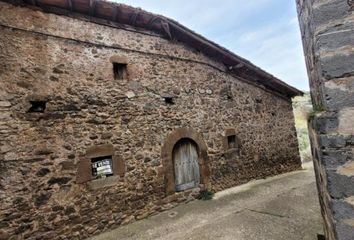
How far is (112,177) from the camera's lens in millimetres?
4801

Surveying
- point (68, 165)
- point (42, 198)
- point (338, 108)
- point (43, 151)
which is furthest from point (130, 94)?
point (338, 108)

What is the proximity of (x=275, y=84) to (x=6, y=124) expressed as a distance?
820 cm

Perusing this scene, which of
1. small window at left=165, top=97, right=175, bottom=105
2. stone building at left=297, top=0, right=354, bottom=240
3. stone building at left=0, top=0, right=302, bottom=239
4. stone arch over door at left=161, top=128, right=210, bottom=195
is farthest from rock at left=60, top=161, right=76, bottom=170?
stone building at left=297, top=0, right=354, bottom=240

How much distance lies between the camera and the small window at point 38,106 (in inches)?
166

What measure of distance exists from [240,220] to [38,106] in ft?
13.6

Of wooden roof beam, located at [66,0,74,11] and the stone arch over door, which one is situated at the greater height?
wooden roof beam, located at [66,0,74,11]

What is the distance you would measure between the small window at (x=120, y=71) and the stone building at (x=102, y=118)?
22 mm

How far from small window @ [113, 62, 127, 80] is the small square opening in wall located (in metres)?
1.75

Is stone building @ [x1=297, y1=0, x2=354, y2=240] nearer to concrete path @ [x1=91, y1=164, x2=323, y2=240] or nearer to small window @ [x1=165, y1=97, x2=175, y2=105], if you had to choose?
concrete path @ [x1=91, y1=164, x2=323, y2=240]

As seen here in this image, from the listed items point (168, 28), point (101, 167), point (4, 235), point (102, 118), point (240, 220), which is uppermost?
point (168, 28)

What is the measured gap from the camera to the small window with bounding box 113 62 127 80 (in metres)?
5.30

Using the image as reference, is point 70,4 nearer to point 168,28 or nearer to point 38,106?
point 38,106

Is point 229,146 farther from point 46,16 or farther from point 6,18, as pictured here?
point 6,18

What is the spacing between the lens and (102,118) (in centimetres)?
484
